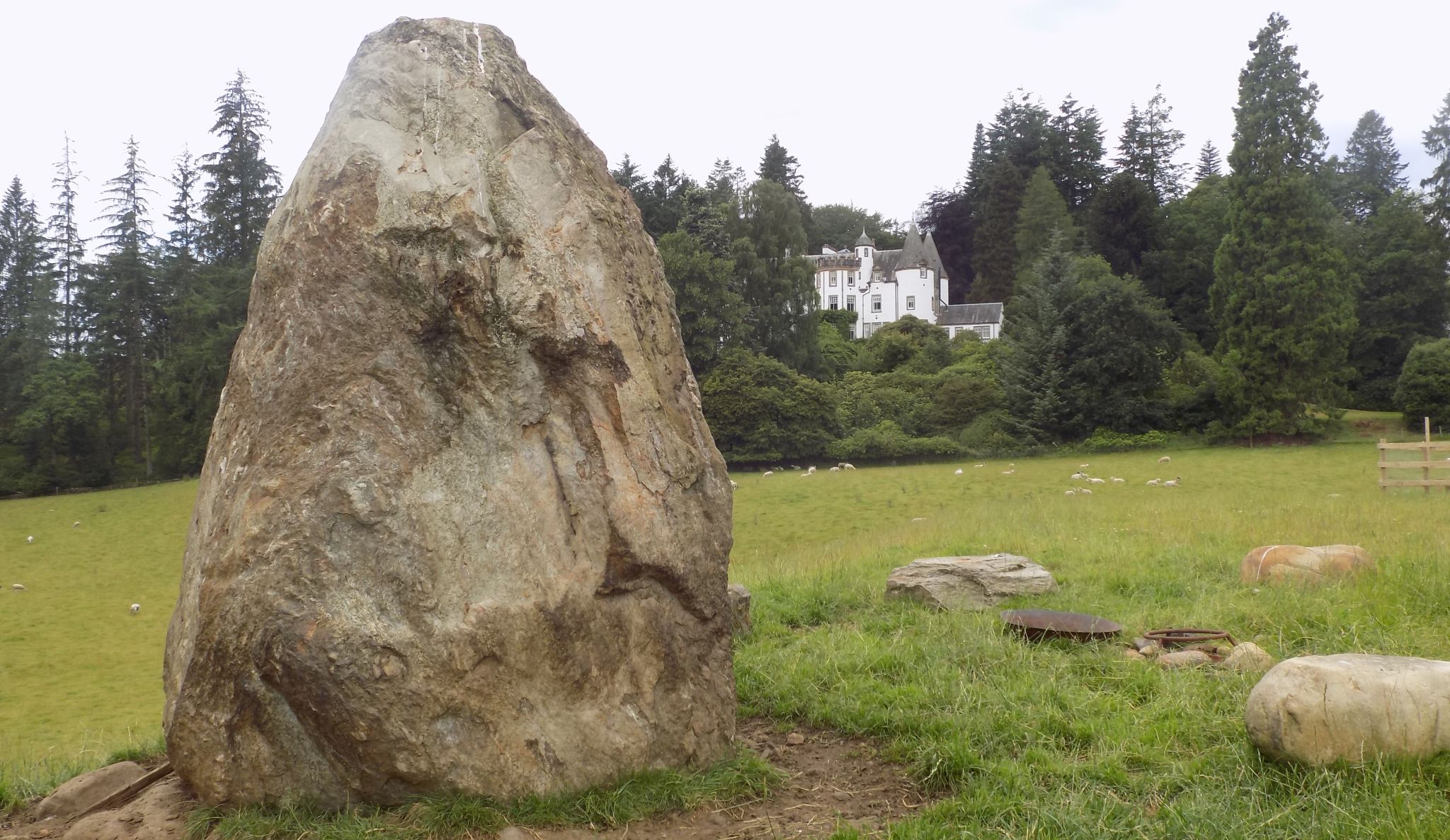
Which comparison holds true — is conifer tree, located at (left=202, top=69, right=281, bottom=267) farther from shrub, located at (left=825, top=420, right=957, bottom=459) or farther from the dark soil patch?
the dark soil patch

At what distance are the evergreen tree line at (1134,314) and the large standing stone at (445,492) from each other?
106 ft

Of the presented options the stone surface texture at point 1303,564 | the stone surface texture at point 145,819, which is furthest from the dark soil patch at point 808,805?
the stone surface texture at point 1303,564

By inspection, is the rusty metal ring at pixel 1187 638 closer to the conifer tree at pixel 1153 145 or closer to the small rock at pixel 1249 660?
the small rock at pixel 1249 660

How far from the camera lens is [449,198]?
5.14 metres

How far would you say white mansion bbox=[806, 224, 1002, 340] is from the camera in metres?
65.9

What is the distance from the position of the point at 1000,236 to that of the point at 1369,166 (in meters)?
20.8

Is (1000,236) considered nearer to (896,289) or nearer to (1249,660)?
(896,289)

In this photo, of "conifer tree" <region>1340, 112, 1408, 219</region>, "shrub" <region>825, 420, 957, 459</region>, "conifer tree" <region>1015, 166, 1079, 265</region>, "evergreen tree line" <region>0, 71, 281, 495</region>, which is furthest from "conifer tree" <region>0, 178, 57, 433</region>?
"conifer tree" <region>1340, 112, 1408, 219</region>

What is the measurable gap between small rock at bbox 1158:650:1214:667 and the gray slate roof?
59586 mm

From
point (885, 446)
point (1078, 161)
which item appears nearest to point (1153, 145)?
point (1078, 161)

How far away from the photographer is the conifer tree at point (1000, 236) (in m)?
65.1

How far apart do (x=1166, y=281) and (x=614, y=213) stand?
54.6 meters

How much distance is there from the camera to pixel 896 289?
237ft

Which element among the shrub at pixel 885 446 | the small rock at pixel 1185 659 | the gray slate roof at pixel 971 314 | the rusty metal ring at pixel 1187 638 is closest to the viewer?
the small rock at pixel 1185 659
